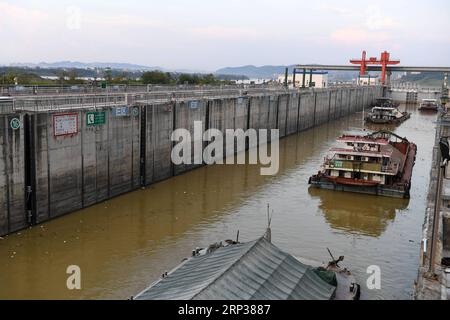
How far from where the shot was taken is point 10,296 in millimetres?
18125

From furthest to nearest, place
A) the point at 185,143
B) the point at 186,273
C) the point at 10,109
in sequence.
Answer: the point at 185,143
the point at 10,109
the point at 186,273

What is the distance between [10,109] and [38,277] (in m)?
8.29

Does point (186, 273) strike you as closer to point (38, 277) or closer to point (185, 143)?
point (38, 277)

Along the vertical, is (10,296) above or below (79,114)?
Result: below

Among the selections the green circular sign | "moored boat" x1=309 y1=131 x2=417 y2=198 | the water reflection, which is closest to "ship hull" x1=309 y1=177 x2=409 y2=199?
"moored boat" x1=309 y1=131 x2=417 y2=198

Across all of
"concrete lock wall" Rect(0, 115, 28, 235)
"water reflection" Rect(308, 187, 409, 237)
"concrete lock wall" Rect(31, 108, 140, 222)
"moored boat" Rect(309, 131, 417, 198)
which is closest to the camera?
"concrete lock wall" Rect(0, 115, 28, 235)

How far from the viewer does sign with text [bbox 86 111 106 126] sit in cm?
2840

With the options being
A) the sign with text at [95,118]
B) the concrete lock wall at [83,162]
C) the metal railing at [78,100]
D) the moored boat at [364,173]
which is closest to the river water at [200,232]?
the moored boat at [364,173]

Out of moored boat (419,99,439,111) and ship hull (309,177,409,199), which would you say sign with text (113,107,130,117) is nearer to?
ship hull (309,177,409,199)

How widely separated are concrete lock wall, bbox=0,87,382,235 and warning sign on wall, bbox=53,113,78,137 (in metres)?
0.10

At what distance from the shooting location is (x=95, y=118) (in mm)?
28875

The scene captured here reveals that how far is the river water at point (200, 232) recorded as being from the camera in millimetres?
19969
